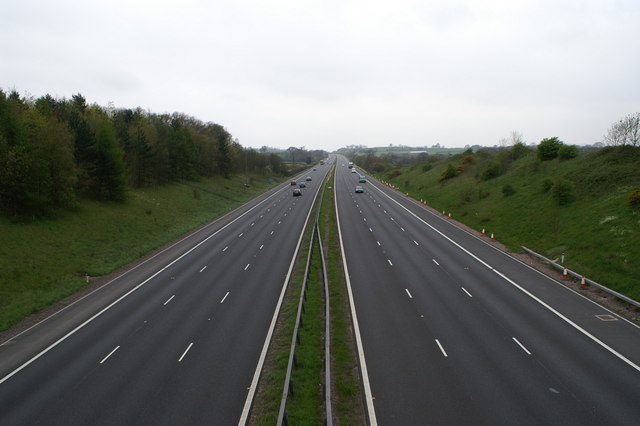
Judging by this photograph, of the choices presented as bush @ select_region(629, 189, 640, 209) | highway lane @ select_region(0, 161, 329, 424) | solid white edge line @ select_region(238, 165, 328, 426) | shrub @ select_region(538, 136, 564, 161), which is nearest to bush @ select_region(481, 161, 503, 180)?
shrub @ select_region(538, 136, 564, 161)

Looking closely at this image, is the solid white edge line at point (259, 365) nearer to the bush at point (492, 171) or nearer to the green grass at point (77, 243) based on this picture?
the green grass at point (77, 243)

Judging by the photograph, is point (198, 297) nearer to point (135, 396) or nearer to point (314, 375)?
point (135, 396)

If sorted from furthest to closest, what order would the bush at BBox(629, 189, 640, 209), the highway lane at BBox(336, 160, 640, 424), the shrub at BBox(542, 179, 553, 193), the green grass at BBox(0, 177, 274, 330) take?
the shrub at BBox(542, 179, 553, 193) → the bush at BBox(629, 189, 640, 209) → the green grass at BBox(0, 177, 274, 330) → the highway lane at BBox(336, 160, 640, 424)

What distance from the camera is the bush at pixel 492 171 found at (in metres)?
55.4

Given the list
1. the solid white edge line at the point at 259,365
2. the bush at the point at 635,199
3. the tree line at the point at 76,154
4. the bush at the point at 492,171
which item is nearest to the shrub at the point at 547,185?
the bush at the point at 635,199

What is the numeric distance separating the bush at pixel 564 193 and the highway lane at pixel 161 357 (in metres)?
25.3

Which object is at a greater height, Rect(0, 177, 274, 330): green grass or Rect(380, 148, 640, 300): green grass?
Rect(380, 148, 640, 300): green grass

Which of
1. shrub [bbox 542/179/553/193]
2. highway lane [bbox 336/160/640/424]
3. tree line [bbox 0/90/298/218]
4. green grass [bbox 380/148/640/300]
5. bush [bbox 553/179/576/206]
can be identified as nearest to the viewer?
highway lane [bbox 336/160/640/424]

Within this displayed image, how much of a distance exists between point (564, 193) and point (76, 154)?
5189 centimetres

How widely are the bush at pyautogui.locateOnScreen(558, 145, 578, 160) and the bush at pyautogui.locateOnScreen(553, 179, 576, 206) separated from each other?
44.9 ft

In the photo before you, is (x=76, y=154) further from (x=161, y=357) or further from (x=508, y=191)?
(x=508, y=191)

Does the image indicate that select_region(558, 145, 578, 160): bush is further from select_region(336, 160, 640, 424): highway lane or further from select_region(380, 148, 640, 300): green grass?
select_region(336, 160, 640, 424): highway lane

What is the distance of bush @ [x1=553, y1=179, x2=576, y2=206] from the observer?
32812 millimetres

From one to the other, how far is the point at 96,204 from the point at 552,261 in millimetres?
46434
